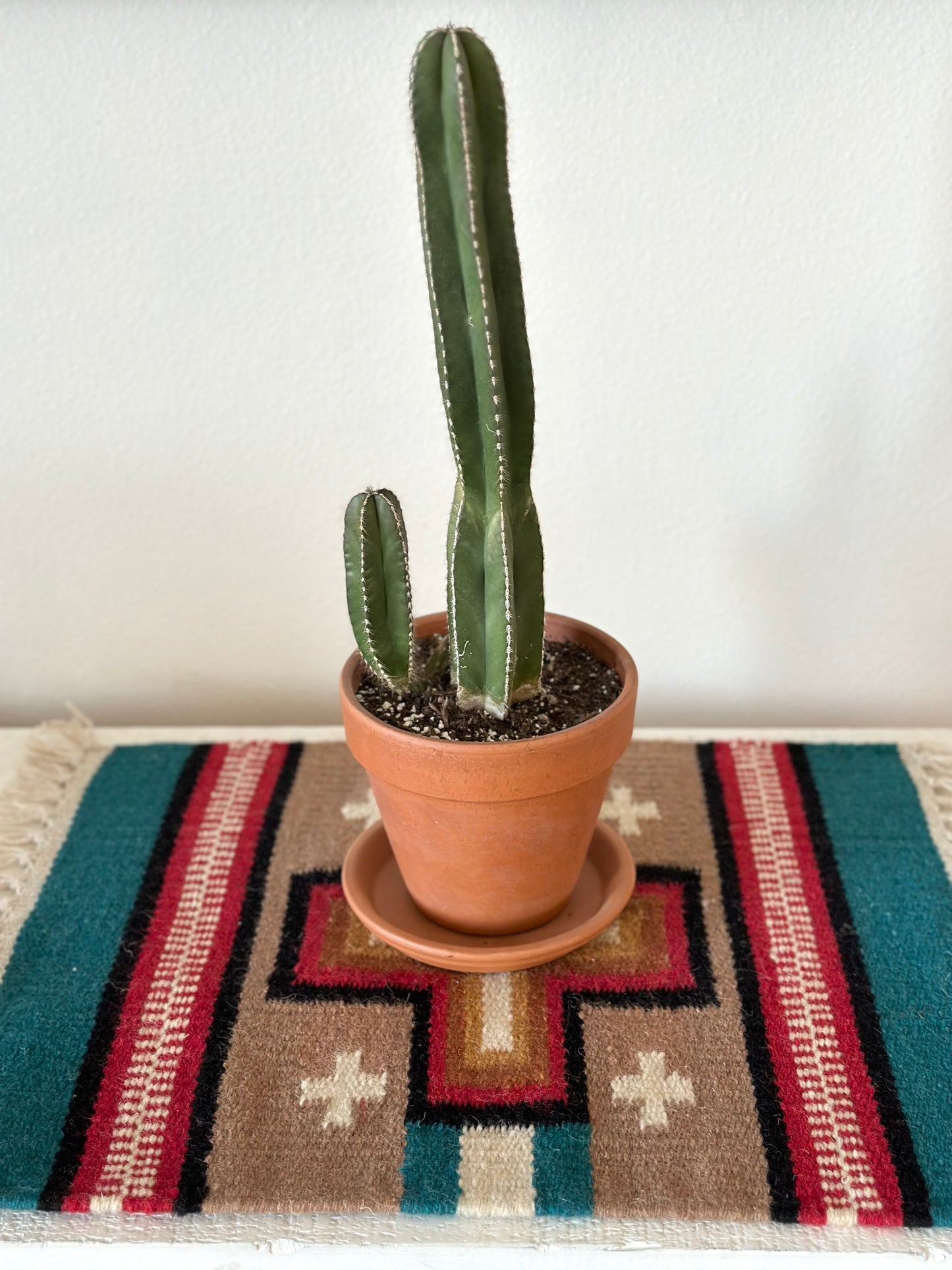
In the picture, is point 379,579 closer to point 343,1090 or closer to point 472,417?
point 472,417

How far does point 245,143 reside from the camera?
0.92 meters

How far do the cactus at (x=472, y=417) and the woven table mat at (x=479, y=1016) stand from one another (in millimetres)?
259

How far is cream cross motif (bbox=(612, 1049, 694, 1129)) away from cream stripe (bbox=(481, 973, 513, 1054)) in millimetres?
90

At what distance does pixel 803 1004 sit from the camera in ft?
2.49

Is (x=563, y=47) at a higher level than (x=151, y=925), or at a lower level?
higher

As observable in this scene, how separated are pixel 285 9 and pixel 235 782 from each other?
752mm

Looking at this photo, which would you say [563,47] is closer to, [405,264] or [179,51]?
[405,264]

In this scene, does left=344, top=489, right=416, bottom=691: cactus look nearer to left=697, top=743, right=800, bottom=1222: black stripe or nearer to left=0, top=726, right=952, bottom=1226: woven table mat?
left=0, top=726, right=952, bottom=1226: woven table mat

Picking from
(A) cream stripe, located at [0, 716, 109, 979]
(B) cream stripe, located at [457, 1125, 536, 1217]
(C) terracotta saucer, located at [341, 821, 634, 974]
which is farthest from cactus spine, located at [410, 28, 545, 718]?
(A) cream stripe, located at [0, 716, 109, 979]

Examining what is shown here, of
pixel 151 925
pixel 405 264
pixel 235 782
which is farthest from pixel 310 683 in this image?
pixel 405 264

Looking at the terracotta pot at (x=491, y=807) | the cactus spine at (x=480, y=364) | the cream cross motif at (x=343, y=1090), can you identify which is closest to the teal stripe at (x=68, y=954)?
the cream cross motif at (x=343, y=1090)

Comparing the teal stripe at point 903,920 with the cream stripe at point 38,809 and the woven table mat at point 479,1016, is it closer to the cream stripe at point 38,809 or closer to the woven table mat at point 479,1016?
the woven table mat at point 479,1016

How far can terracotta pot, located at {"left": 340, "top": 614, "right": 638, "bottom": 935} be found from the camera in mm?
707

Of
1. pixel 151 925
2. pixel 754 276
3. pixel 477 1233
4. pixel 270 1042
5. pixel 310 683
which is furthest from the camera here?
pixel 310 683
